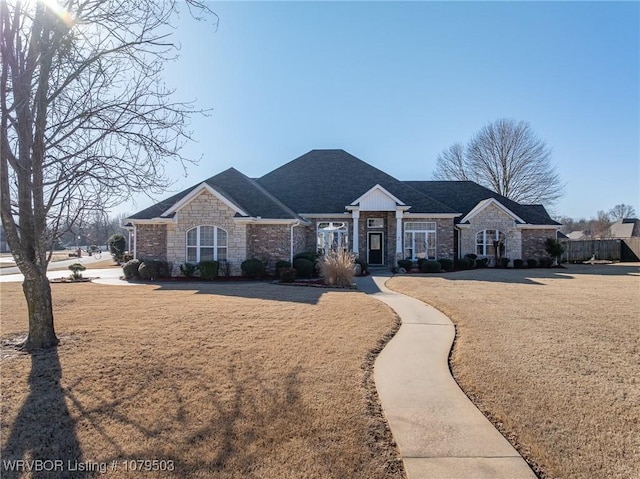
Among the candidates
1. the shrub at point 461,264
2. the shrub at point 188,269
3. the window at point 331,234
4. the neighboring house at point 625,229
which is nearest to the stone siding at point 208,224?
the shrub at point 188,269

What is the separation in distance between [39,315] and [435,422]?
20.7ft

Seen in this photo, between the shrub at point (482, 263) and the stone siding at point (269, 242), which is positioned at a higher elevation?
the stone siding at point (269, 242)

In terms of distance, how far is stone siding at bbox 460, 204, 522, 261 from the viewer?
83.3 ft

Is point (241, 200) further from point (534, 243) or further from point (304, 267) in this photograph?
point (534, 243)

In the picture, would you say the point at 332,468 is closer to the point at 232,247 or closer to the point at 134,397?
the point at 134,397

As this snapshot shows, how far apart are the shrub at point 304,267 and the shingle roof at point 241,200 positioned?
248 centimetres

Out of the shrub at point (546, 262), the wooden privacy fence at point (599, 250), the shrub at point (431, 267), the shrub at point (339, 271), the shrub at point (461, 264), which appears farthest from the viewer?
the wooden privacy fence at point (599, 250)

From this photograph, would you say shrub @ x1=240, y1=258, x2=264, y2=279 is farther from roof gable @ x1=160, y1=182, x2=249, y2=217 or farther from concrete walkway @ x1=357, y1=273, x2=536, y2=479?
concrete walkway @ x1=357, y1=273, x2=536, y2=479

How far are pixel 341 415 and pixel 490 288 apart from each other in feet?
38.0

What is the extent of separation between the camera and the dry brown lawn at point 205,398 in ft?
10.8

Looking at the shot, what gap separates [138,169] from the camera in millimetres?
6730

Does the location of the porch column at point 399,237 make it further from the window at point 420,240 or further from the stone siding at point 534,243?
the stone siding at point 534,243

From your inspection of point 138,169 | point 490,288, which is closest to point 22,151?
point 138,169

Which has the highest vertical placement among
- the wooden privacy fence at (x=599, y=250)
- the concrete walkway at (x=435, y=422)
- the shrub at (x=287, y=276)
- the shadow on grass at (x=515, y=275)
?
the wooden privacy fence at (x=599, y=250)
